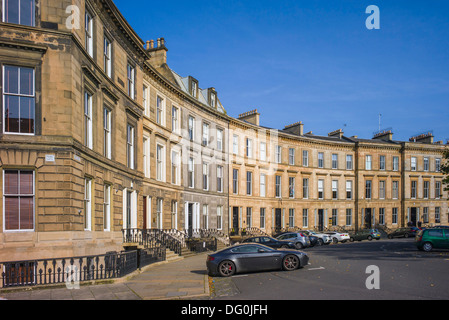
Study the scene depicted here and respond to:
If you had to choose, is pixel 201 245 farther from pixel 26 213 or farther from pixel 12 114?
pixel 12 114

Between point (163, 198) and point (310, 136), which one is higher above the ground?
point (310, 136)

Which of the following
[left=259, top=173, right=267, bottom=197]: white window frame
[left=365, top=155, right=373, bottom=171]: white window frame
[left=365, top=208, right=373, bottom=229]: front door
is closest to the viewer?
[left=259, top=173, right=267, bottom=197]: white window frame

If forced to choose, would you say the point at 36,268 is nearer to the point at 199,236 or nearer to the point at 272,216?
the point at 199,236

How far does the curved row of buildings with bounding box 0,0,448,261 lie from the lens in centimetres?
1755

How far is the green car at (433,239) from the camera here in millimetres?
28516

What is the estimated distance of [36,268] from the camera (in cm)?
1506

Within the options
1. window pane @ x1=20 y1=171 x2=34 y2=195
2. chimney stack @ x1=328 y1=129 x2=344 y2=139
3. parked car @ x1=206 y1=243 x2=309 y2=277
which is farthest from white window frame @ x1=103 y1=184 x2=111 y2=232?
chimney stack @ x1=328 y1=129 x2=344 y2=139

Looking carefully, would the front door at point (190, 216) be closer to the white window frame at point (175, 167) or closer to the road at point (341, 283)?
the white window frame at point (175, 167)

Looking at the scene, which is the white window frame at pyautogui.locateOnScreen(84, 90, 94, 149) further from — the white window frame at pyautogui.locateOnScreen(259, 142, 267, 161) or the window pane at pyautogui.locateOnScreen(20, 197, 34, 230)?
the white window frame at pyautogui.locateOnScreen(259, 142, 267, 161)

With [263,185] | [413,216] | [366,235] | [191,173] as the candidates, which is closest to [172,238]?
[191,173]

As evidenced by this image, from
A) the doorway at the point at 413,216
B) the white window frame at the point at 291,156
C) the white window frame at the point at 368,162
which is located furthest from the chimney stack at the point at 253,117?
the doorway at the point at 413,216

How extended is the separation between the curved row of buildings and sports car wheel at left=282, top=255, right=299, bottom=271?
28.0ft

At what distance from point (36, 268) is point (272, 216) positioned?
3809 cm

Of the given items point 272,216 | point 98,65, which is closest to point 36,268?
point 98,65
